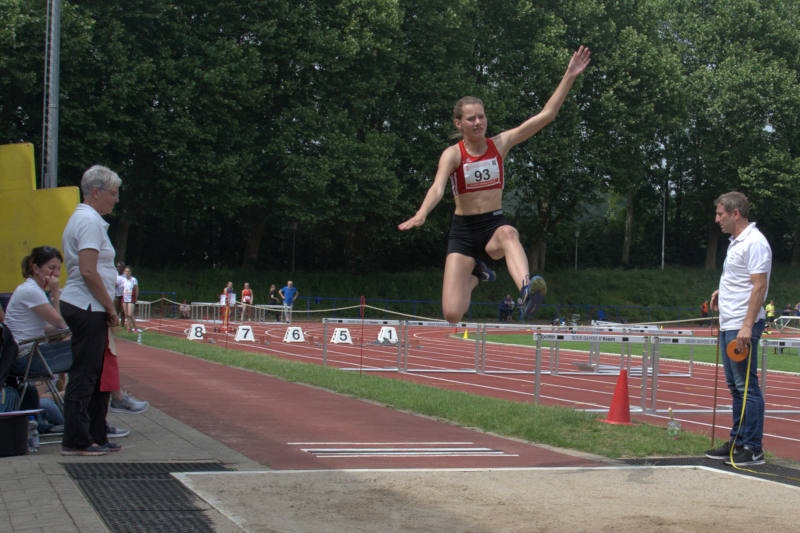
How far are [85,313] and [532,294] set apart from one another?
3306 millimetres

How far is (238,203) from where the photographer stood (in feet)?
110

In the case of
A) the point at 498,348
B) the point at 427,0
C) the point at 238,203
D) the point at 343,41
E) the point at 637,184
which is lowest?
the point at 498,348

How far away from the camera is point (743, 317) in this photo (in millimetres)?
6996

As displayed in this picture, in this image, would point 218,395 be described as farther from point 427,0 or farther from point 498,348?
point 427,0

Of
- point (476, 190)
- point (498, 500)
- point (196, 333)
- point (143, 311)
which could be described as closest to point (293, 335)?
point (196, 333)

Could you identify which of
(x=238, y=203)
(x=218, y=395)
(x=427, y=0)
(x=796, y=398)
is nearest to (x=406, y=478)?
(x=218, y=395)

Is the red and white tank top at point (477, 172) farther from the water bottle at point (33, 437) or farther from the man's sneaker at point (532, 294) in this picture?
the water bottle at point (33, 437)

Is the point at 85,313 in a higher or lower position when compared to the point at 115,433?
higher

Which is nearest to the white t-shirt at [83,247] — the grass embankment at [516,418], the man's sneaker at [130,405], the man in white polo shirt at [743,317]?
the man's sneaker at [130,405]

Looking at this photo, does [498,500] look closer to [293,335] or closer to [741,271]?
[741,271]

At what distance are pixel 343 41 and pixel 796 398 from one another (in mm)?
25353

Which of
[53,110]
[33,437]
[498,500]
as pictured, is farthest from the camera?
[53,110]

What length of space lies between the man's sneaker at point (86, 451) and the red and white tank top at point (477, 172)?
336 centimetres

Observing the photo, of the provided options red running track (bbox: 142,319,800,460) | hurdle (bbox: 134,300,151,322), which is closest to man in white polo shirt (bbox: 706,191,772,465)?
red running track (bbox: 142,319,800,460)
